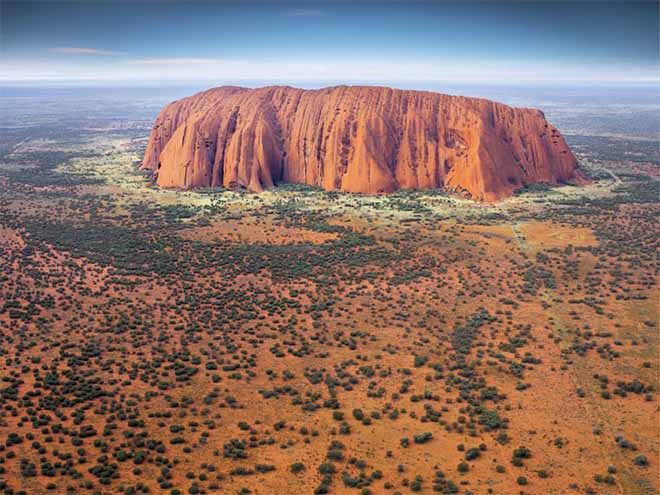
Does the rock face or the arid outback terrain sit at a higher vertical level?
the rock face

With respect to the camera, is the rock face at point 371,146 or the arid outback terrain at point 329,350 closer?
the arid outback terrain at point 329,350

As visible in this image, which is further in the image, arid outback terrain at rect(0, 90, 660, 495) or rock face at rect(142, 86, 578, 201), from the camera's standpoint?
rock face at rect(142, 86, 578, 201)

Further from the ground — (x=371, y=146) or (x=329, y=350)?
(x=371, y=146)

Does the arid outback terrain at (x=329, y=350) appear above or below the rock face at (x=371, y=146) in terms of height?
below

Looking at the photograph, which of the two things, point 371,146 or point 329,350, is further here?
point 371,146
